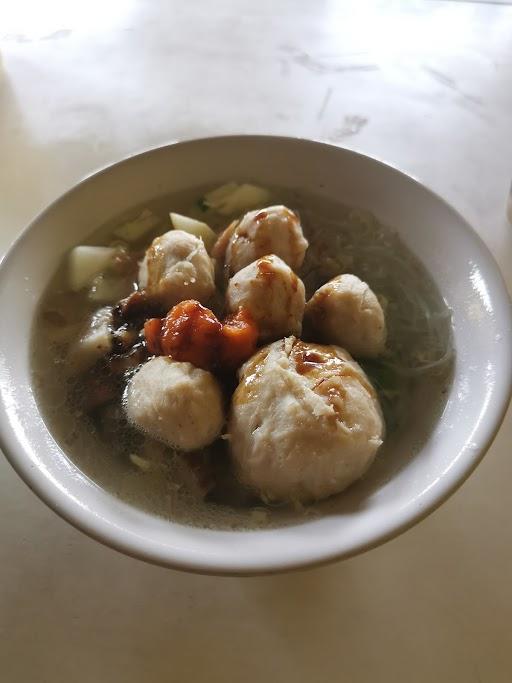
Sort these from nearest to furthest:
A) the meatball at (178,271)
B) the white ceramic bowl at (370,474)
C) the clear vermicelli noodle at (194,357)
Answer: the white ceramic bowl at (370,474) < the clear vermicelli noodle at (194,357) < the meatball at (178,271)

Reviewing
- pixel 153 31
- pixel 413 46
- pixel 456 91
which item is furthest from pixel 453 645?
pixel 153 31

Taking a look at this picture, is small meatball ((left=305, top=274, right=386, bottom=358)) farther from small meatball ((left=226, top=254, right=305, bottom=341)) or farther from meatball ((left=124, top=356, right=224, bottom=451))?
meatball ((left=124, top=356, right=224, bottom=451))

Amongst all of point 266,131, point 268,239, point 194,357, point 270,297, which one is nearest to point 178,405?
point 194,357

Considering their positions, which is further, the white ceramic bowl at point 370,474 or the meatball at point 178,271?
the meatball at point 178,271

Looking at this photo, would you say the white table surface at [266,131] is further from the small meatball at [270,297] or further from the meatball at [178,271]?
the small meatball at [270,297]

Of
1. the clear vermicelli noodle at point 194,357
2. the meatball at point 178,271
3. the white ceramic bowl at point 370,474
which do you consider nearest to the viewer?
the white ceramic bowl at point 370,474

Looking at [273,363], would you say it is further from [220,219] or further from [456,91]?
[456,91]

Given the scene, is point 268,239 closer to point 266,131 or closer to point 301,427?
point 301,427

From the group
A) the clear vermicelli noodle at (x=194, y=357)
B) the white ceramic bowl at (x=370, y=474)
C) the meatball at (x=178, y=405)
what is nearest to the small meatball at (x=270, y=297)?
the clear vermicelli noodle at (x=194, y=357)
